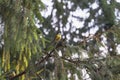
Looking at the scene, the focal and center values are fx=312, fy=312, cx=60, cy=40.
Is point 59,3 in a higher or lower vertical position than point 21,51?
higher

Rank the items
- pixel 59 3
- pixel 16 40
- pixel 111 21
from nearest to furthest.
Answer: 1. pixel 16 40
2. pixel 59 3
3. pixel 111 21

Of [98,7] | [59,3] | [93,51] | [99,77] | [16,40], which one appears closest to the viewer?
[99,77]

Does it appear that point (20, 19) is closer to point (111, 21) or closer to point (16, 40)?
point (16, 40)

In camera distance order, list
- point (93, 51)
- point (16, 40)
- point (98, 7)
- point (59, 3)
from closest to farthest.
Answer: point (93, 51), point (16, 40), point (59, 3), point (98, 7)

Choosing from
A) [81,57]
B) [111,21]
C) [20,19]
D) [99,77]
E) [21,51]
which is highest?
[111,21]

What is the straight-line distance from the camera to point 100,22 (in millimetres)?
7594

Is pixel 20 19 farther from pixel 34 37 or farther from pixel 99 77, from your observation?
pixel 99 77

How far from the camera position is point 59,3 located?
6004mm

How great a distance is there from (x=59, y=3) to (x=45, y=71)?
13.3ft

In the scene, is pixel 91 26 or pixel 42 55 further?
pixel 91 26

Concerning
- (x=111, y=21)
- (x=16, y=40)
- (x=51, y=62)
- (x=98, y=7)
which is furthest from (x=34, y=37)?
(x=98, y=7)

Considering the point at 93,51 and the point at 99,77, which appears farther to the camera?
the point at 93,51

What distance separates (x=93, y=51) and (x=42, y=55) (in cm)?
37

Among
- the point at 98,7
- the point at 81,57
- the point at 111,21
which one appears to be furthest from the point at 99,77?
the point at 98,7
